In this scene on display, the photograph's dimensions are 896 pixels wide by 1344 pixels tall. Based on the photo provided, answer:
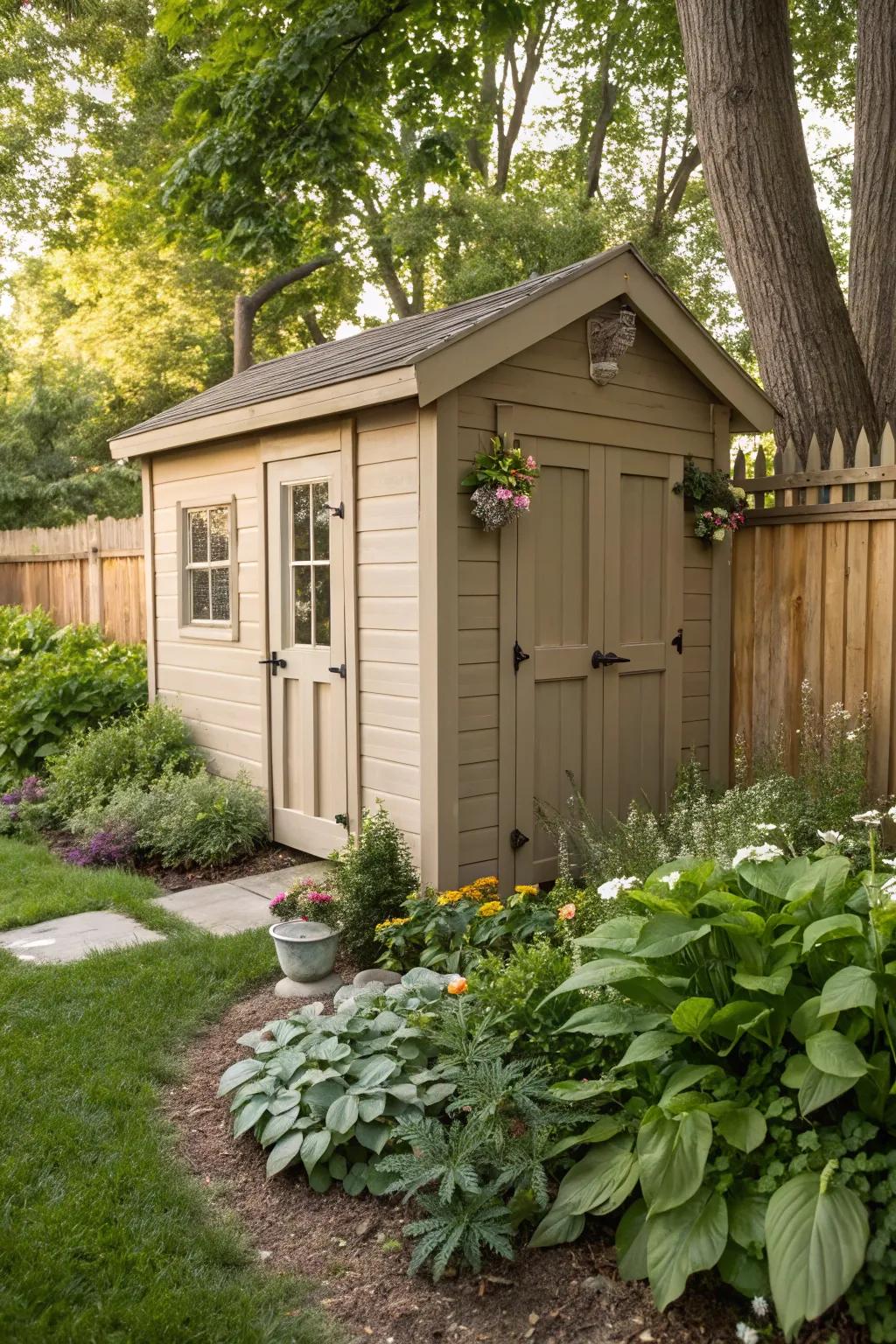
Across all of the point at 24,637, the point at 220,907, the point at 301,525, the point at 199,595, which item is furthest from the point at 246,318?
the point at 220,907

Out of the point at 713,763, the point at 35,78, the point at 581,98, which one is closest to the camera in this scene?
the point at 713,763

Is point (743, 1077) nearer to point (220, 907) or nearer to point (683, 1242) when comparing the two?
point (683, 1242)

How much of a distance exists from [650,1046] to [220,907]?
11.1ft

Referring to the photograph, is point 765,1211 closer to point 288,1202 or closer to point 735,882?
point 735,882

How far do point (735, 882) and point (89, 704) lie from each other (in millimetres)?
6202

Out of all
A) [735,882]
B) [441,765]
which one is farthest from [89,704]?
[735,882]

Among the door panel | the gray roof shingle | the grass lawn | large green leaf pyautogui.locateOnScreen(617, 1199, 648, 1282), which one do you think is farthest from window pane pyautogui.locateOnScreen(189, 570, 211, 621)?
large green leaf pyautogui.locateOnScreen(617, 1199, 648, 1282)

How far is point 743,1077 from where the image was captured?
2625mm

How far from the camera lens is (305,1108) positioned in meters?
3.19

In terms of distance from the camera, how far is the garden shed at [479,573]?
516 cm

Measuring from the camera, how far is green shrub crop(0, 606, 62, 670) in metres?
9.63

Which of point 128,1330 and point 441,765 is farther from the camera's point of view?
point 441,765

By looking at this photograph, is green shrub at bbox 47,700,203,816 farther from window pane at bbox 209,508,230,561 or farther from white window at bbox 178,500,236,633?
window pane at bbox 209,508,230,561

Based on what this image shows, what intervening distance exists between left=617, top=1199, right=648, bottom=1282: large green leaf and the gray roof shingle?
11.6 ft
